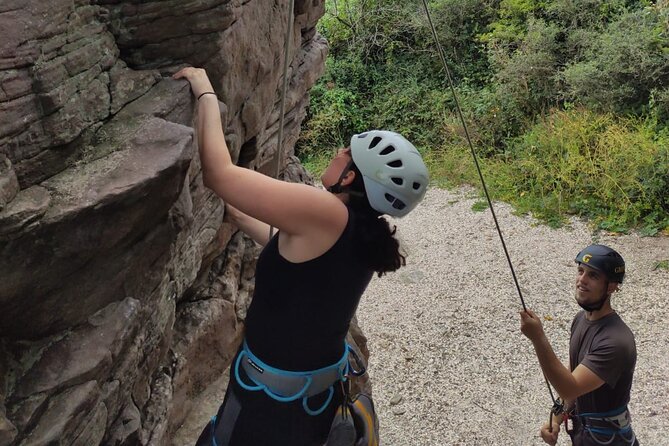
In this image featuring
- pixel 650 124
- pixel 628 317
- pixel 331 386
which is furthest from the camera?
pixel 650 124

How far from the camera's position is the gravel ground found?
7.75 metres

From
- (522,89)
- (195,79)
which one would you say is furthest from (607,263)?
(522,89)


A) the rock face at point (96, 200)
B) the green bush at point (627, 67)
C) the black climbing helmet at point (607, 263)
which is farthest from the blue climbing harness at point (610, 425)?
the green bush at point (627, 67)

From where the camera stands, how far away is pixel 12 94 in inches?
89.7

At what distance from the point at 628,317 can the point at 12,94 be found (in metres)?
8.83

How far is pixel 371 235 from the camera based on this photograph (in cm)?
251

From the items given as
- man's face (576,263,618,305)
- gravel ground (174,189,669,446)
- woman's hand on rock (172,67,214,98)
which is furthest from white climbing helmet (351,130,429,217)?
gravel ground (174,189,669,446)

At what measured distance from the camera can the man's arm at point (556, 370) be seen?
3.47 meters

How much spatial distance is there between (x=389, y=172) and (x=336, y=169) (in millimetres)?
252

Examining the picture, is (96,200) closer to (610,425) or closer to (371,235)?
(371,235)

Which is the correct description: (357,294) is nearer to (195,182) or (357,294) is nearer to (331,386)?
(331,386)

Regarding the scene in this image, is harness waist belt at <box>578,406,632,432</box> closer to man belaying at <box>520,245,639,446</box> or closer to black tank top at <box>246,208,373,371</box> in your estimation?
man belaying at <box>520,245,639,446</box>

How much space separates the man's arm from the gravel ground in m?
4.05

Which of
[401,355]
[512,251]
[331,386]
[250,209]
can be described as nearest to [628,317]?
[512,251]
